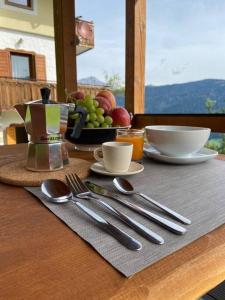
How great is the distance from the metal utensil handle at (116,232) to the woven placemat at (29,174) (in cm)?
19

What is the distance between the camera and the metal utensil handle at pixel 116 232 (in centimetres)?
30

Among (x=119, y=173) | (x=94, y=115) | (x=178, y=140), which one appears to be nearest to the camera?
(x=119, y=173)

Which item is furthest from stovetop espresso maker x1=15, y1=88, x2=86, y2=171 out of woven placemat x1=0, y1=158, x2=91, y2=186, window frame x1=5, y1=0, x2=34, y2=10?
window frame x1=5, y1=0, x2=34, y2=10

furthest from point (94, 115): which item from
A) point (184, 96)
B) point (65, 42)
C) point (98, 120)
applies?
point (65, 42)

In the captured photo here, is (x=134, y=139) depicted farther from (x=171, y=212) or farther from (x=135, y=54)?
(x=135, y=54)

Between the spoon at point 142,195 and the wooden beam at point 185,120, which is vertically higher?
the wooden beam at point 185,120

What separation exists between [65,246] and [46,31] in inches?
231

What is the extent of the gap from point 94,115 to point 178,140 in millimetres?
345

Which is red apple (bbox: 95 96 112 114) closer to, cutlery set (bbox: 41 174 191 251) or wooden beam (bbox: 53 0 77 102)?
cutlery set (bbox: 41 174 191 251)

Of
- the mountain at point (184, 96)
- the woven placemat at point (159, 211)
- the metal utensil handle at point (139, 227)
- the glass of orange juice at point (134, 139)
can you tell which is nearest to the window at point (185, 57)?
the mountain at point (184, 96)

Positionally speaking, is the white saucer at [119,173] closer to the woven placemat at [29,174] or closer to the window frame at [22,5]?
the woven placemat at [29,174]

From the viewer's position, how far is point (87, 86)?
15.1 ft

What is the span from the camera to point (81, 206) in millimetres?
414

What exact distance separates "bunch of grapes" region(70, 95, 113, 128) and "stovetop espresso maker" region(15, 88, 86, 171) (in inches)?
7.9
